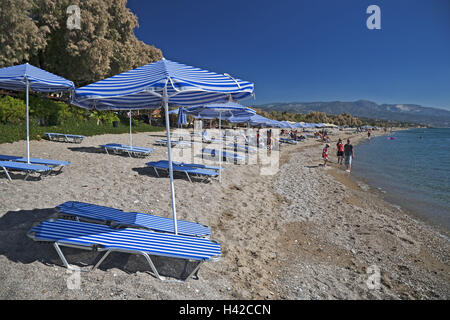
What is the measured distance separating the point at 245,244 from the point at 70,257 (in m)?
2.64

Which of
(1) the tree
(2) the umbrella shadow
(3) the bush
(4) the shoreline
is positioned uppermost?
(1) the tree

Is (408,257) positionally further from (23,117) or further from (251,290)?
(23,117)

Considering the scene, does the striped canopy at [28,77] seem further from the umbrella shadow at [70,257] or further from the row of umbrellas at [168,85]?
the umbrella shadow at [70,257]

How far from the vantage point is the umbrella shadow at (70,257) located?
3.13 meters

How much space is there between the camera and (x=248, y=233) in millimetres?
4988

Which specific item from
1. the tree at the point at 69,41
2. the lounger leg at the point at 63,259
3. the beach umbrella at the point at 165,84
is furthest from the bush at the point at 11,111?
the lounger leg at the point at 63,259

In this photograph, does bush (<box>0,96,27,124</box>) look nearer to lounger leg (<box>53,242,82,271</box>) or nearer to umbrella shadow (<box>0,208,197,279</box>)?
umbrella shadow (<box>0,208,197,279</box>)

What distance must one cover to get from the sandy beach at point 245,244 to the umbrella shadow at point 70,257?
0.01 m

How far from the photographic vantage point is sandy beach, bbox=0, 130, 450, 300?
2.95m

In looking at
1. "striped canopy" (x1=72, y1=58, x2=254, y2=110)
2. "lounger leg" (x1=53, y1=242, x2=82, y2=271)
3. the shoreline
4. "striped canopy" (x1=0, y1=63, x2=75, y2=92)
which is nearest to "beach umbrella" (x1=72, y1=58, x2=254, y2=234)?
"striped canopy" (x1=72, y1=58, x2=254, y2=110)

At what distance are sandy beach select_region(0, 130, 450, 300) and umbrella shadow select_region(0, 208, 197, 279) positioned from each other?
1 centimetres
